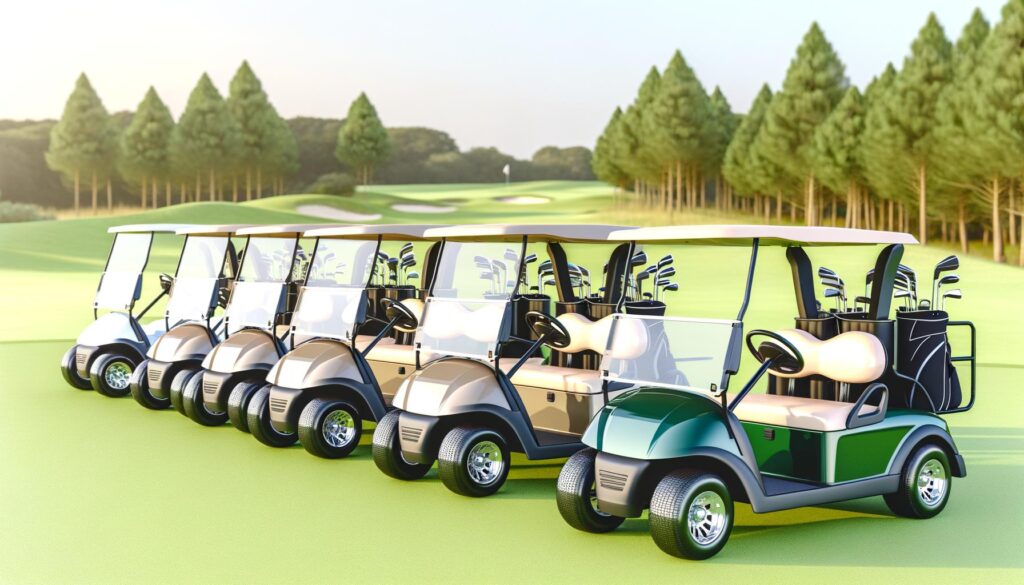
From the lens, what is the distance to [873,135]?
44688 millimetres

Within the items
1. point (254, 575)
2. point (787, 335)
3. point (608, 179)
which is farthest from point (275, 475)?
point (608, 179)

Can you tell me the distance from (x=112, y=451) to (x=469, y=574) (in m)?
4.59

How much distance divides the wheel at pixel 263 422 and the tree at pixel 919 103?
3835cm

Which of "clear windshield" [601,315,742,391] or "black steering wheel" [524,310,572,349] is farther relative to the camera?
"black steering wheel" [524,310,572,349]

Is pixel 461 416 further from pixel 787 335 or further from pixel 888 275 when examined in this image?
pixel 888 275

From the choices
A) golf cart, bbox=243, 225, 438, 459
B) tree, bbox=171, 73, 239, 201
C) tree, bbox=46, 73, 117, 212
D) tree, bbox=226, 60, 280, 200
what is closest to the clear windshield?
golf cart, bbox=243, 225, 438, 459

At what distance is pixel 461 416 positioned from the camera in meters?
7.37

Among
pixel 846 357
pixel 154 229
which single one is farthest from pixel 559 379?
pixel 154 229

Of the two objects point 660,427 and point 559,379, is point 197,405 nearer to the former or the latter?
point 559,379

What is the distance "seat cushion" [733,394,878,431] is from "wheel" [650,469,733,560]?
846mm

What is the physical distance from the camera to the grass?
19.1 ft

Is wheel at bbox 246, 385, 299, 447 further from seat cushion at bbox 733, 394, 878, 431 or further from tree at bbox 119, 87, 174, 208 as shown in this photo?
tree at bbox 119, 87, 174, 208

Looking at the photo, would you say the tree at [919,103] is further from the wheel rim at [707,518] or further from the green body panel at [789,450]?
the wheel rim at [707,518]

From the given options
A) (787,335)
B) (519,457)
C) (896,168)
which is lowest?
(519,457)
